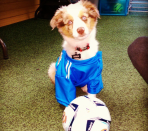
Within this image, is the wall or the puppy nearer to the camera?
the puppy

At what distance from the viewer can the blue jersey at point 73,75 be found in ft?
3.88

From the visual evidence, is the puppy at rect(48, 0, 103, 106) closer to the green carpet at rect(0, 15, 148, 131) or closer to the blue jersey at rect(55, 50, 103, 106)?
the blue jersey at rect(55, 50, 103, 106)

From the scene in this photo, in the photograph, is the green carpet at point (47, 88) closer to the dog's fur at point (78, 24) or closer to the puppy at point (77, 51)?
the puppy at point (77, 51)

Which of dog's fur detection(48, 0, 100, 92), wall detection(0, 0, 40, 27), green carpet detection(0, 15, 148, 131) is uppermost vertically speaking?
dog's fur detection(48, 0, 100, 92)

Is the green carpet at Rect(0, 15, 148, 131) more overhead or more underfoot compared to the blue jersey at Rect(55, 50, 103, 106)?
more underfoot

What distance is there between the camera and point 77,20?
3.47 feet

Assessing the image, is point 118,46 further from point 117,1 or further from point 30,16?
point 30,16

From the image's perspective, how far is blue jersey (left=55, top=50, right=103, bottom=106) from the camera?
118 cm

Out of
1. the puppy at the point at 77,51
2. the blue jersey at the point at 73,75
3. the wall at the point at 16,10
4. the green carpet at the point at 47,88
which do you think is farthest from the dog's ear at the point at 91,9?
the wall at the point at 16,10

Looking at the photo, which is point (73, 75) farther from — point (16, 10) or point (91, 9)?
point (16, 10)

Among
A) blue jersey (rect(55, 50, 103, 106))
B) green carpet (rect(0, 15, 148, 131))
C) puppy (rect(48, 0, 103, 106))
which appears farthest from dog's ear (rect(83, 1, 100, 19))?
green carpet (rect(0, 15, 148, 131))

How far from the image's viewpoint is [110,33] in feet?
9.42

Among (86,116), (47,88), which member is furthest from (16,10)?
(86,116)

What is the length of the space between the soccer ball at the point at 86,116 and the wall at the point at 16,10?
10.3 feet
